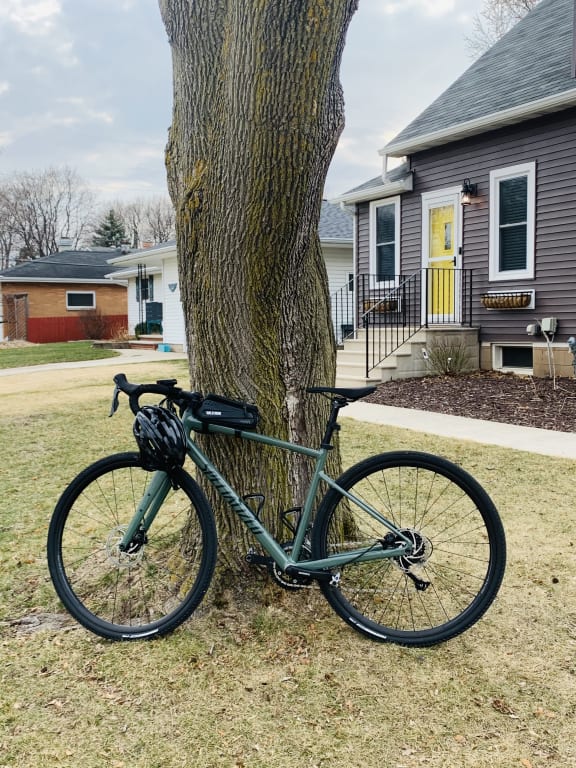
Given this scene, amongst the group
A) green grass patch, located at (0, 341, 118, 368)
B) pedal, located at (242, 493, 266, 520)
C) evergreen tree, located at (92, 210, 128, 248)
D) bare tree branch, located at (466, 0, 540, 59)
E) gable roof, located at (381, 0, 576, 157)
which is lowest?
green grass patch, located at (0, 341, 118, 368)

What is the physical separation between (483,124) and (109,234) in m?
46.3

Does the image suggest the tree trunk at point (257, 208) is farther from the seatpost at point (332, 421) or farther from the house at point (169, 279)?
the house at point (169, 279)

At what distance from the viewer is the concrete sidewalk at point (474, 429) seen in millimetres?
5773

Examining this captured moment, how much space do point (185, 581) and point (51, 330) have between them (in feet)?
86.0

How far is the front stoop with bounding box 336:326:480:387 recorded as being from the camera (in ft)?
32.7

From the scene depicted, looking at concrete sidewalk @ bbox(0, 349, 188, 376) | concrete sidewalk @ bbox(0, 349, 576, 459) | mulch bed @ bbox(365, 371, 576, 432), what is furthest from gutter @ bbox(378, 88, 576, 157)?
concrete sidewalk @ bbox(0, 349, 188, 376)

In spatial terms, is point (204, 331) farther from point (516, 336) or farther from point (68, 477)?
point (516, 336)

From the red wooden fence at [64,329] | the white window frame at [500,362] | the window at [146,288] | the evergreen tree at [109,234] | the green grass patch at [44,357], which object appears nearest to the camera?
the white window frame at [500,362]

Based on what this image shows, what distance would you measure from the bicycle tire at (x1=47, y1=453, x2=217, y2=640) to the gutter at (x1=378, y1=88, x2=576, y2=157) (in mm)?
8600

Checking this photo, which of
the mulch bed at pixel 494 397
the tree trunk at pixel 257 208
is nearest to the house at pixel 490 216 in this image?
the mulch bed at pixel 494 397

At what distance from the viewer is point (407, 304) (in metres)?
12.2

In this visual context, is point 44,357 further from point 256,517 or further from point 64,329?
point 256,517

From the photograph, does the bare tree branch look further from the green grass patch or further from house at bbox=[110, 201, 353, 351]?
the green grass patch

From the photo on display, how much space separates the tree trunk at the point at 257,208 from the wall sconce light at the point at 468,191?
8.75 metres
